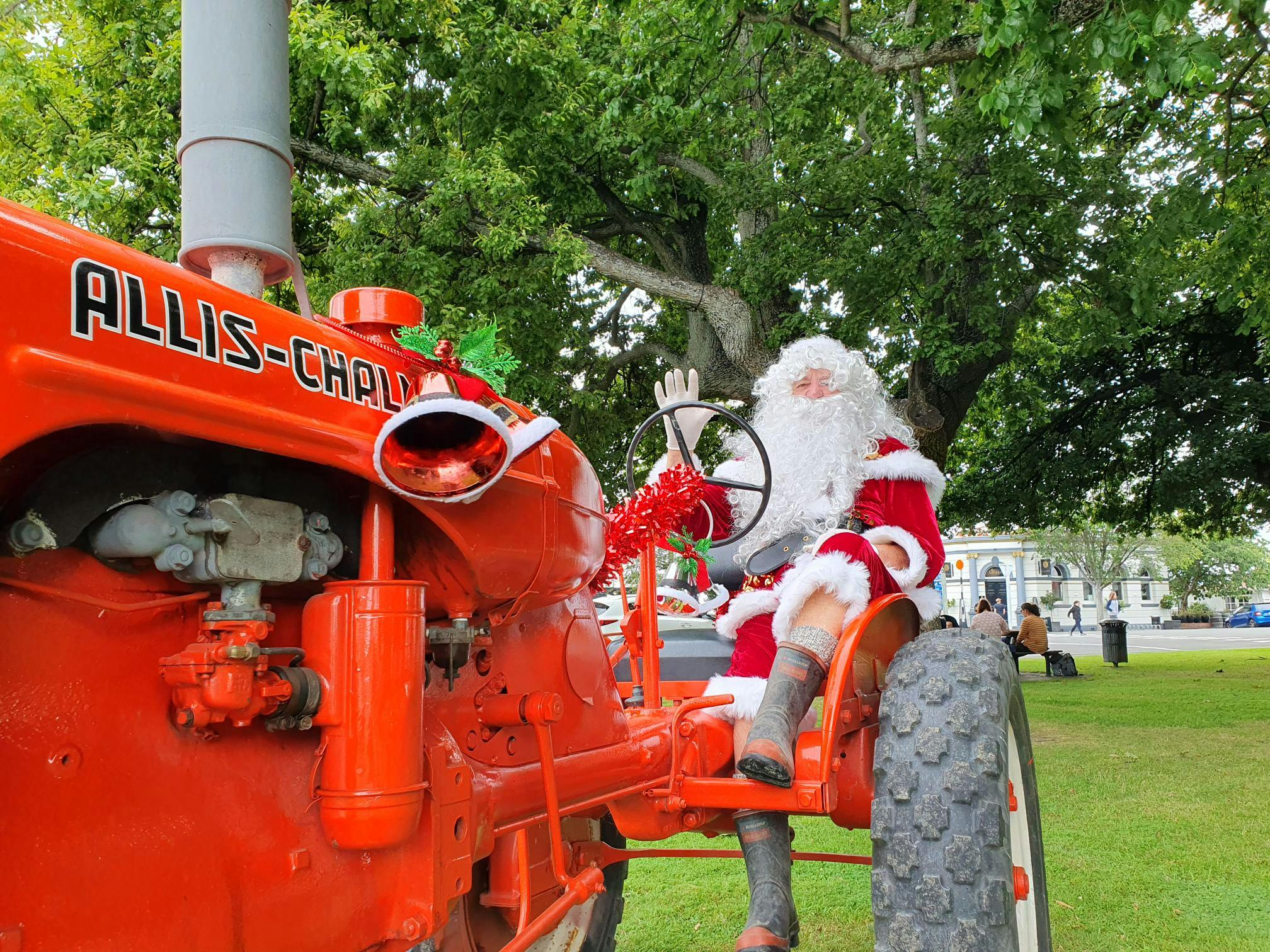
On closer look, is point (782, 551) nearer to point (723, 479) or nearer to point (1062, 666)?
point (723, 479)

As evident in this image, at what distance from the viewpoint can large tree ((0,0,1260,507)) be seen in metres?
7.86

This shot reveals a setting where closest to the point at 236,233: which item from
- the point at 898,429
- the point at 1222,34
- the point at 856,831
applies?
the point at 898,429

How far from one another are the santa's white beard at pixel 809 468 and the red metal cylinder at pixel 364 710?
1815mm

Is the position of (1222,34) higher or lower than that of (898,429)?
higher

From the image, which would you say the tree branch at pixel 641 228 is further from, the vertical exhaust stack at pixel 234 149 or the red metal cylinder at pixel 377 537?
the red metal cylinder at pixel 377 537

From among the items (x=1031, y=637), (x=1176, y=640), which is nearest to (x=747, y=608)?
(x=1031, y=637)

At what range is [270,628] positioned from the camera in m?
1.32

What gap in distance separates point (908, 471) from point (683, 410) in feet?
2.37

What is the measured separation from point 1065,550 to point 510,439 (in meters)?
47.1

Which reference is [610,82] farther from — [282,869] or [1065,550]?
[1065,550]

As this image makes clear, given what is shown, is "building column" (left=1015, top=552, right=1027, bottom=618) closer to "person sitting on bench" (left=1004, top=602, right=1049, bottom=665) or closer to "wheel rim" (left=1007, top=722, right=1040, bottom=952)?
"person sitting on bench" (left=1004, top=602, right=1049, bottom=665)

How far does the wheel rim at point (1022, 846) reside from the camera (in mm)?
2650

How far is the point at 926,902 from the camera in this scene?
2.07 m

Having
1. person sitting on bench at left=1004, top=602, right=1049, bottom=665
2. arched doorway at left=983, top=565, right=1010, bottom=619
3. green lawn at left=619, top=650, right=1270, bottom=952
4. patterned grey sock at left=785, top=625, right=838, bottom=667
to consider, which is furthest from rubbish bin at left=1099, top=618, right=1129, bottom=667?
arched doorway at left=983, top=565, right=1010, bottom=619
